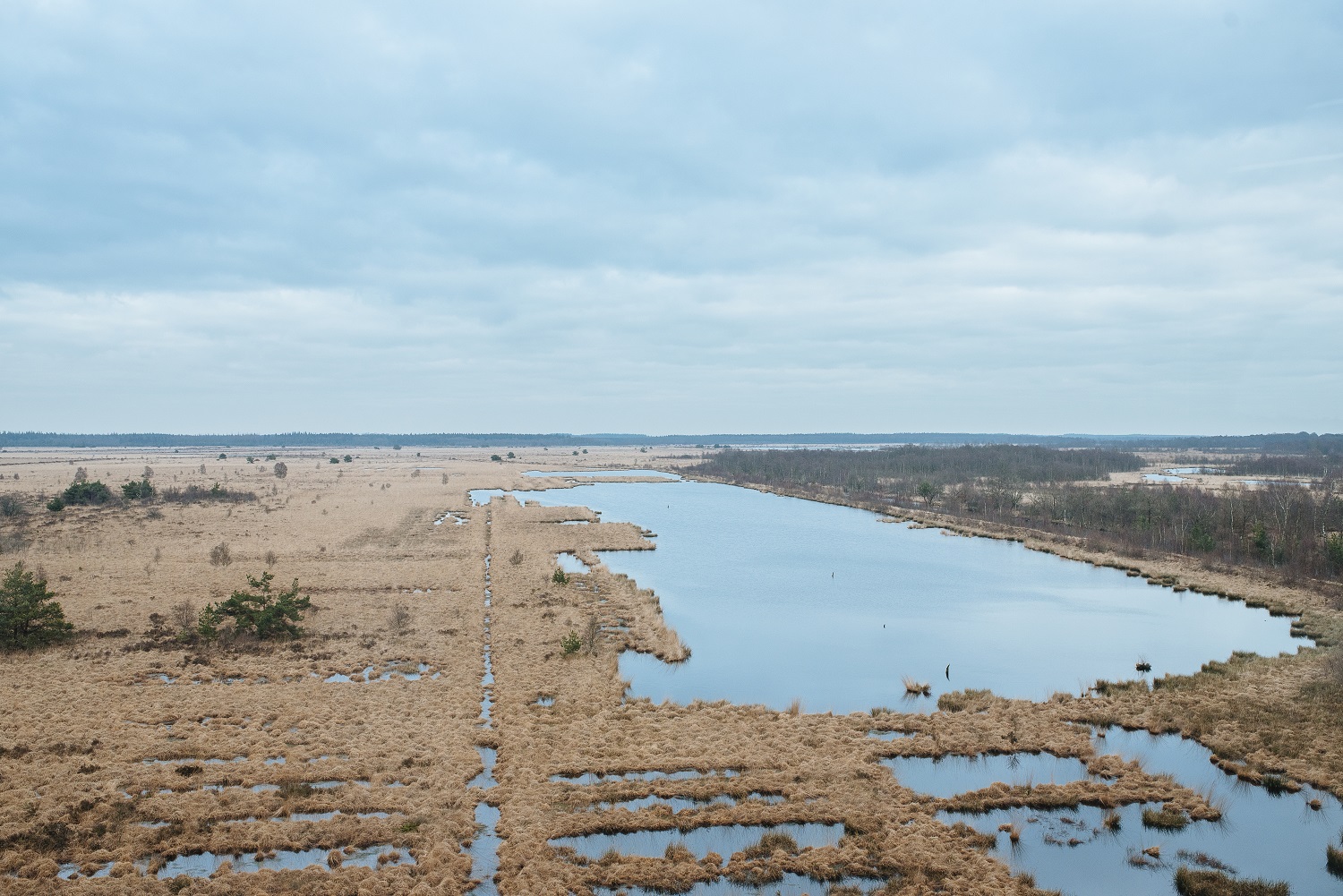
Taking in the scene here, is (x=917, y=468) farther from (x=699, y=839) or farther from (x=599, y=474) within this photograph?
(x=699, y=839)

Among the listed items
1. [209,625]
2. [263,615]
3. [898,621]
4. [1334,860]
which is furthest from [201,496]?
[1334,860]

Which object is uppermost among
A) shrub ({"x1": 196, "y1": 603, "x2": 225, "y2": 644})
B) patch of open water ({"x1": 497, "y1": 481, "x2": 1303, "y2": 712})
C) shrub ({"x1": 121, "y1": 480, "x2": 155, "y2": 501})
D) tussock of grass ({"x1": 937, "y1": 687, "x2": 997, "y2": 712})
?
shrub ({"x1": 121, "y1": 480, "x2": 155, "y2": 501})

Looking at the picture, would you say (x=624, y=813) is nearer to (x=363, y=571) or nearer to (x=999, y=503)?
(x=363, y=571)

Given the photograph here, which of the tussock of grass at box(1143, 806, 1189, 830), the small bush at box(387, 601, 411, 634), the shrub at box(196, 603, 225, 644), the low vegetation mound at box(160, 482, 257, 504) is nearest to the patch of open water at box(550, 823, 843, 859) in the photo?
the tussock of grass at box(1143, 806, 1189, 830)

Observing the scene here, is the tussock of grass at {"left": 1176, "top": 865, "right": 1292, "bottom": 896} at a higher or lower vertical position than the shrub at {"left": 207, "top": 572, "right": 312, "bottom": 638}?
lower

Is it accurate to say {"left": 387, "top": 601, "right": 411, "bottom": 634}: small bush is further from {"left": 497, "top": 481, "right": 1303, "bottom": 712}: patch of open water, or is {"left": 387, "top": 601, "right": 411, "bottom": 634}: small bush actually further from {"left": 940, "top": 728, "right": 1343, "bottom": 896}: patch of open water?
{"left": 940, "top": 728, "right": 1343, "bottom": 896}: patch of open water

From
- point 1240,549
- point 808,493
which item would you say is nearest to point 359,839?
point 1240,549
